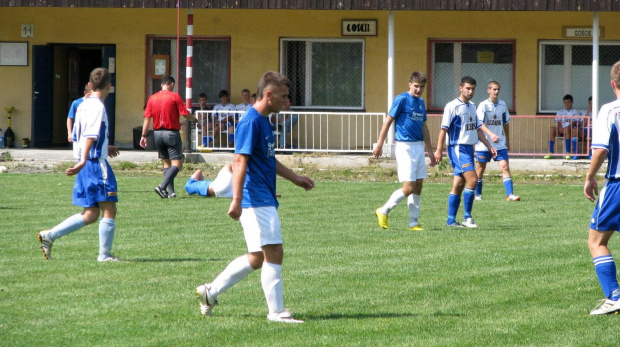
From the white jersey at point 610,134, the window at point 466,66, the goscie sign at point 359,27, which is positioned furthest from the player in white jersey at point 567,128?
the white jersey at point 610,134

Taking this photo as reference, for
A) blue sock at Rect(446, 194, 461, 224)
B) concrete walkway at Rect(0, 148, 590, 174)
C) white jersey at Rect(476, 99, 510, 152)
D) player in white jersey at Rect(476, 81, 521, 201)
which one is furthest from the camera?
concrete walkway at Rect(0, 148, 590, 174)

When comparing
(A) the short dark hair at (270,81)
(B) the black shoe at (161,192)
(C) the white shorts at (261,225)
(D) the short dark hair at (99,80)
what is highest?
(D) the short dark hair at (99,80)

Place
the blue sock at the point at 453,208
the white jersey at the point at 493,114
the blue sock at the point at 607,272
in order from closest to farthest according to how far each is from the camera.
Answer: the blue sock at the point at 607,272
the blue sock at the point at 453,208
the white jersey at the point at 493,114

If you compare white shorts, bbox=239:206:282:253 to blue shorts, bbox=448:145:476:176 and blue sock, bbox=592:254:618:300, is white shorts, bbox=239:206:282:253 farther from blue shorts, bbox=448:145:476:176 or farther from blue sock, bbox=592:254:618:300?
blue shorts, bbox=448:145:476:176

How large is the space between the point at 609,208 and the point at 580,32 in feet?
51.9

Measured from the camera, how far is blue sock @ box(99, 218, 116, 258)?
9.07 meters

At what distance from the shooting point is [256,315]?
705 centimetres

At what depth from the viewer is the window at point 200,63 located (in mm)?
23078

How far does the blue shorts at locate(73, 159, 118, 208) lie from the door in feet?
48.2

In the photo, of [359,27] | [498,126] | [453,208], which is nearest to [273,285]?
[453,208]

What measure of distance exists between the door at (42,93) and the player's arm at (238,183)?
1749 centimetres

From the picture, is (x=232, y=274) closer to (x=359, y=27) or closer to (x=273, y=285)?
(x=273, y=285)

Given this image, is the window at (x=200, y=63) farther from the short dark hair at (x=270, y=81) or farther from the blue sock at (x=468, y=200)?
the short dark hair at (x=270, y=81)

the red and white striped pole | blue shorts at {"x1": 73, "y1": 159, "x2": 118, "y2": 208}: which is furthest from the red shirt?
blue shorts at {"x1": 73, "y1": 159, "x2": 118, "y2": 208}
